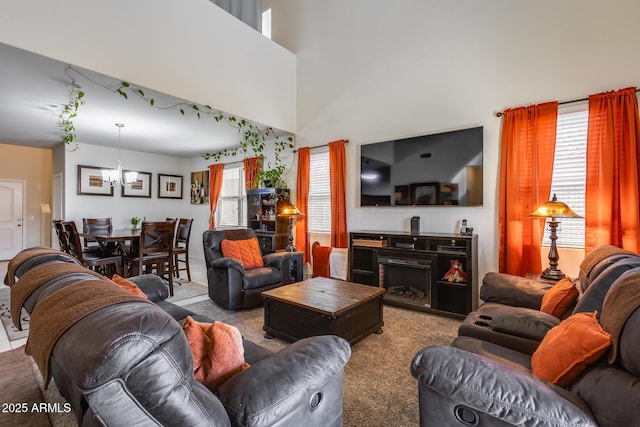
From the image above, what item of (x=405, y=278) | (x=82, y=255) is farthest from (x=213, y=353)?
(x=82, y=255)

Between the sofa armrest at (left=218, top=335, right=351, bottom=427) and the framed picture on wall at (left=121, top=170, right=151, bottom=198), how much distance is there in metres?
6.99

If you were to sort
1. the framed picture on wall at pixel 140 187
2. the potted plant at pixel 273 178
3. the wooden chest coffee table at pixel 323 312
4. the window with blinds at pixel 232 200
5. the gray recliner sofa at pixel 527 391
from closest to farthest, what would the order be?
1. the gray recliner sofa at pixel 527 391
2. the wooden chest coffee table at pixel 323 312
3. the potted plant at pixel 273 178
4. the window with blinds at pixel 232 200
5. the framed picture on wall at pixel 140 187

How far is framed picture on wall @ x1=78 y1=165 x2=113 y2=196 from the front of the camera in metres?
6.11

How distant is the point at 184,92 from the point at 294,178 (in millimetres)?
2344

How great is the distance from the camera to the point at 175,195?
777 centimetres

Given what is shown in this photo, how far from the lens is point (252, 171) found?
6145 mm

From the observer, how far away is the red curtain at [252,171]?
19.8ft

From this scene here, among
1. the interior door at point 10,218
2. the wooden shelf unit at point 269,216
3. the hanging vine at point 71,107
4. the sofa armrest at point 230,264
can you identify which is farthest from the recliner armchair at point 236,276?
the interior door at point 10,218

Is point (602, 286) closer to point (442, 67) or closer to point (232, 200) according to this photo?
point (442, 67)

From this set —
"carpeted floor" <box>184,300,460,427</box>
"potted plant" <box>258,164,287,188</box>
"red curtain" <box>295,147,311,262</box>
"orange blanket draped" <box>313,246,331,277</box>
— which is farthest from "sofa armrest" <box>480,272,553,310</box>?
"potted plant" <box>258,164,287,188</box>

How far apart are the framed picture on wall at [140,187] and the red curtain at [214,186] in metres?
1.51

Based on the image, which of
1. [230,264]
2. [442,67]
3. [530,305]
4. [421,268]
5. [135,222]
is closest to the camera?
[530,305]

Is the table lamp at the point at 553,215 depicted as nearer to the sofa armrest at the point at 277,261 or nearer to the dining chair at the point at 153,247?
the sofa armrest at the point at 277,261

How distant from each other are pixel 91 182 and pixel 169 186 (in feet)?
5.44
